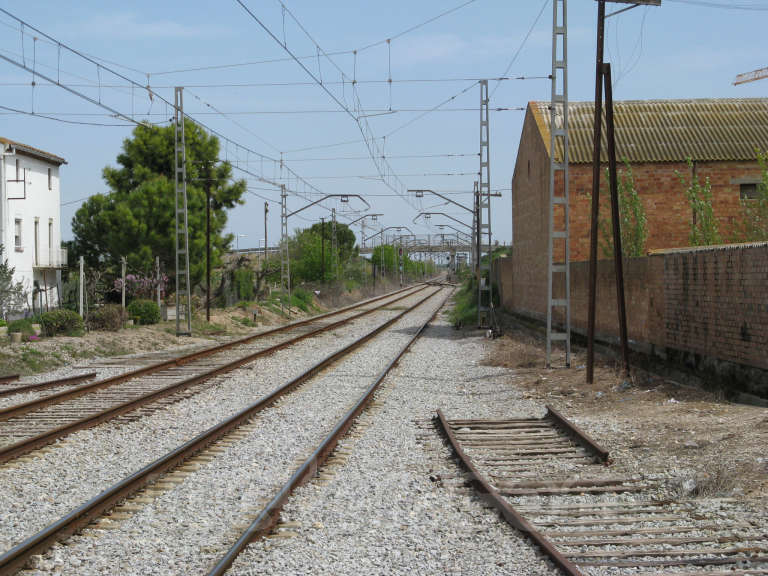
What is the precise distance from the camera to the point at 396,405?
1340cm

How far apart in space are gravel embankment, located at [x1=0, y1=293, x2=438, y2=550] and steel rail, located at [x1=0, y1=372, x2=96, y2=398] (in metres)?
2.72

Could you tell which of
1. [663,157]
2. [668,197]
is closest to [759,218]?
[668,197]

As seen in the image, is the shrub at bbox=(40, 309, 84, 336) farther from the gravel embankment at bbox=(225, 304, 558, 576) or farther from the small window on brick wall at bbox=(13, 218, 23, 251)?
the small window on brick wall at bbox=(13, 218, 23, 251)

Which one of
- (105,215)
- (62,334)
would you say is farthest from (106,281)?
(62,334)

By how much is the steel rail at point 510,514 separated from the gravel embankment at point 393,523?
3.0 inches

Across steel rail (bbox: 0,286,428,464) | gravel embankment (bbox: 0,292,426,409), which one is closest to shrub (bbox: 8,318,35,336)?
gravel embankment (bbox: 0,292,426,409)

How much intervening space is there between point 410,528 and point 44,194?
40.2 metres

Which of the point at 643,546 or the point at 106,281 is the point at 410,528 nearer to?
the point at 643,546

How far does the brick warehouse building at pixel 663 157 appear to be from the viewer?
2842 centimetres

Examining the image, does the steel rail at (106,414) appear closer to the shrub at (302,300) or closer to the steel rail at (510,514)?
the steel rail at (510,514)

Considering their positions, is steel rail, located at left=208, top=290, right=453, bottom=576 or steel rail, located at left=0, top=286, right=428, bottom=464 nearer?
steel rail, located at left=208, top=290, right=453, bottom=576

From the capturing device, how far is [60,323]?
23438 mm

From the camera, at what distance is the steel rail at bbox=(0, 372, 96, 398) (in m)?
14.1

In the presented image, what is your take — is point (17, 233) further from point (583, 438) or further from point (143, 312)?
point (583, 438)
